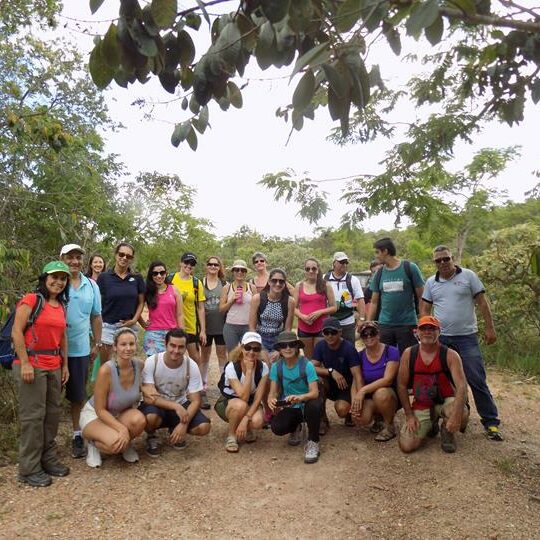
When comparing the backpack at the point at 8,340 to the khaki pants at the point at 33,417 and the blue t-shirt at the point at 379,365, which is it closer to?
the khaki pants at the point at 33,417

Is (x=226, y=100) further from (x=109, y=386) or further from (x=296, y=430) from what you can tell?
(x=296, y=430)

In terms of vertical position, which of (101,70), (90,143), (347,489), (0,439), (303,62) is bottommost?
(347,489)

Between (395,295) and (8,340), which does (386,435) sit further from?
(8,340)

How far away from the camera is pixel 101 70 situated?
59.1 inches

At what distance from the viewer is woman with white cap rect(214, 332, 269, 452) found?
14.0 feet

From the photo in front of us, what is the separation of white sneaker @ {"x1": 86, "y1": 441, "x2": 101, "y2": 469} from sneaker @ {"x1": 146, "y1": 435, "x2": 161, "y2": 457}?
42 centimetres

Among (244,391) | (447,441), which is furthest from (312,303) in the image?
(447,441)

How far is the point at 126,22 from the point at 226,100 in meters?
0.58

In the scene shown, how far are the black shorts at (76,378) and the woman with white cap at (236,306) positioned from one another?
1.67m

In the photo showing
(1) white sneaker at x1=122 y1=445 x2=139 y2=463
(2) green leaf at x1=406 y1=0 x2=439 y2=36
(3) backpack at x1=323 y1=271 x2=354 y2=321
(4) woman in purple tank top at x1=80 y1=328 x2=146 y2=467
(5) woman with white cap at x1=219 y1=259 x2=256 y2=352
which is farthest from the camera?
(5) woman with white cap at x1=219 y1=259 x2=256 y2=352

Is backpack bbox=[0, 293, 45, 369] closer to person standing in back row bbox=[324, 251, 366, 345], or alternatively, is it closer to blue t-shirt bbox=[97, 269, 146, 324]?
blue t-shirt bbox=[97, 269, 146, 324]

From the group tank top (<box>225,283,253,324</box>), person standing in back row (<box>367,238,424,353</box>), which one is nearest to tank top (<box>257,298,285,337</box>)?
tank top (<box>225,283,253,324</box>)

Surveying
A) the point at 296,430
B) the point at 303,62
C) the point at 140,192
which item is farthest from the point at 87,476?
the point at 140,192

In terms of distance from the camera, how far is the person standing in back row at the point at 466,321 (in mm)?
4281
